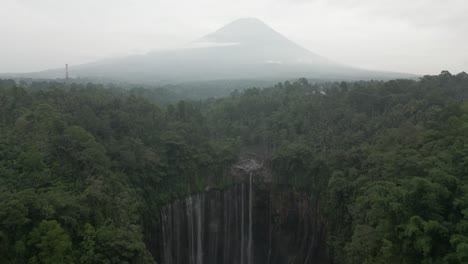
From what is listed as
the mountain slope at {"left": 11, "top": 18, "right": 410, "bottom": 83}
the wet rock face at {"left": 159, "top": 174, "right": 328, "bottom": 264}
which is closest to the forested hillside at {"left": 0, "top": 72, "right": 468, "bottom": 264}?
the wet rock face at {"left": 159, "top": 174, "right": 328, "bottom": 264}

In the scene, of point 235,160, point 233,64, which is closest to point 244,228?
point 235,160

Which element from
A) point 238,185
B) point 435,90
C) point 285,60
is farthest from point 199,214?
point 285,60

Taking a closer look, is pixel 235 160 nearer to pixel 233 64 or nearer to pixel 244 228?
pixel 244 228

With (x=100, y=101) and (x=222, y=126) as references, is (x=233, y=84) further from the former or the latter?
(x=100, y=101)

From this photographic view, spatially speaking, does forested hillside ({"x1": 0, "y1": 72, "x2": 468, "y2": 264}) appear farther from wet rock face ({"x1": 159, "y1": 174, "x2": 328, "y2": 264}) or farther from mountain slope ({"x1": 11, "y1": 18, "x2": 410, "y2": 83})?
mountain slope ({"x1": 11, "y1": 18, "x2": 410, "y2": 83})

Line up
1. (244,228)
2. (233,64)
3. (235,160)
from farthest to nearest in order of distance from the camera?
(233,64) < (235,160) < (244,228)


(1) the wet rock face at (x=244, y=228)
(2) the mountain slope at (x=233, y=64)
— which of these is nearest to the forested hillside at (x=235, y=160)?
(1) the wet rock face at (x=244, y=228)
